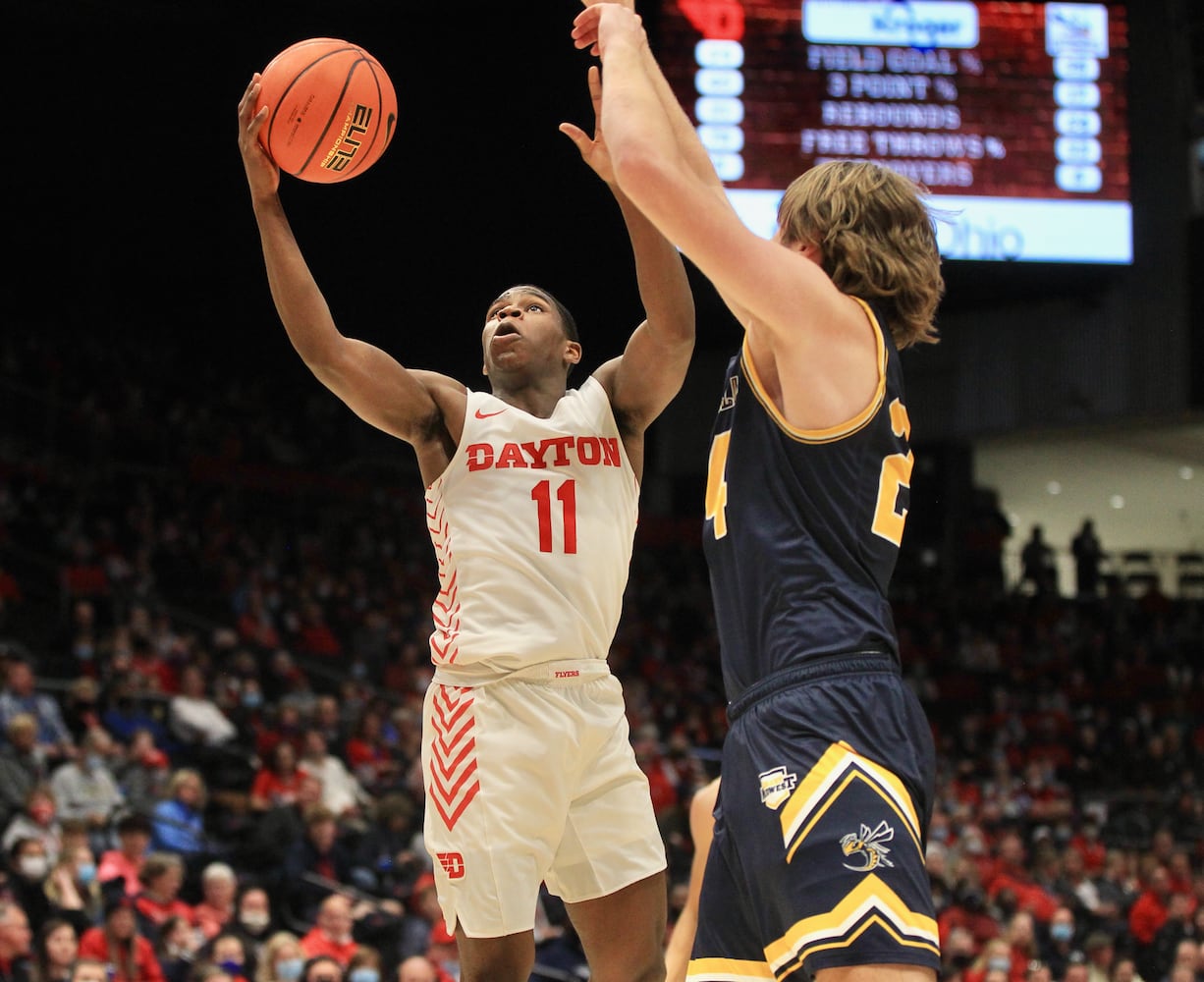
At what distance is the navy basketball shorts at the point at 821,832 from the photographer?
92.7 inches

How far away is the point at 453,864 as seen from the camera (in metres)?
3.66

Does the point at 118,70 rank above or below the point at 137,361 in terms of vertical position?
above

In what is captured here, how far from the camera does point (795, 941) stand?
7.84 ft

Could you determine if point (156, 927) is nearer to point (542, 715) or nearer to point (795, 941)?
point (542, 715)

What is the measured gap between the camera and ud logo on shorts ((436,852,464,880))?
3.65 m

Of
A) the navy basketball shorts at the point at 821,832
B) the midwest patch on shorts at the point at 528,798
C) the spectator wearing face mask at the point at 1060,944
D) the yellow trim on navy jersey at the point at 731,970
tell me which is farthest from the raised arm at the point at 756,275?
the spectator wearing face mask at the point at 1060,944

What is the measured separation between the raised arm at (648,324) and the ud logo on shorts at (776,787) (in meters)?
1.49

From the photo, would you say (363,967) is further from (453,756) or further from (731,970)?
(731,970)

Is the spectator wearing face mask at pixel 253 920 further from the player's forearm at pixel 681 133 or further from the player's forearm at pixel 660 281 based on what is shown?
the player's forearm at pixel 681 133

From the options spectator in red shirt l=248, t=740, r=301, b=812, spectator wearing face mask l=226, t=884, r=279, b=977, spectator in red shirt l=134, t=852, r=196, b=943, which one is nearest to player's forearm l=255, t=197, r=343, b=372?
spectator in red shirt l=134, t=852, r=196, b=943

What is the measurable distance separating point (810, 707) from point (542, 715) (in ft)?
4.30

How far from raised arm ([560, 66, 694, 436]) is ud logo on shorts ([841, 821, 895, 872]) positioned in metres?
1.62

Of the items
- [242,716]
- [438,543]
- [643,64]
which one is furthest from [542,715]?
[242,716]

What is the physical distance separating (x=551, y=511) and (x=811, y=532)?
1324mm
